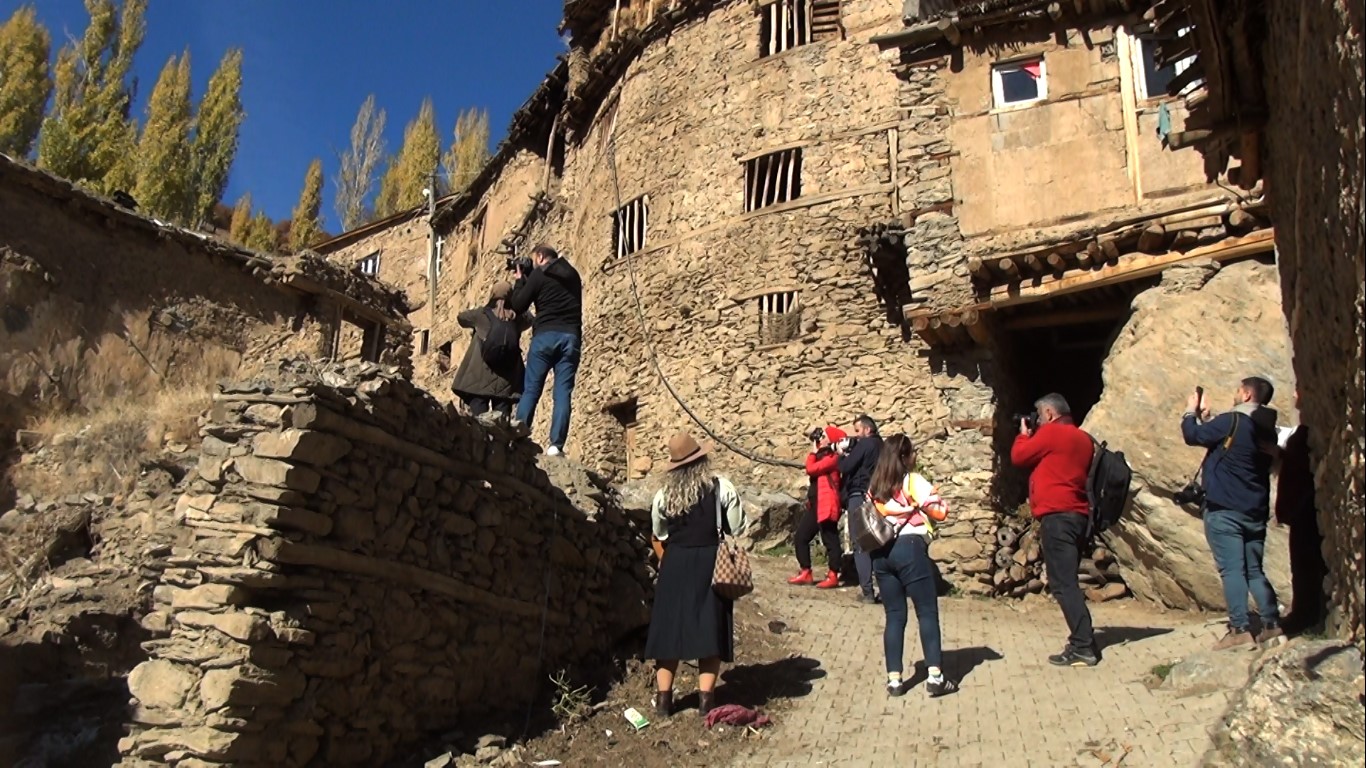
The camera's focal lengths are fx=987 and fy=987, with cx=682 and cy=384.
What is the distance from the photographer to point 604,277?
787 inches

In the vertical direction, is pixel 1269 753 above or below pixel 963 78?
below

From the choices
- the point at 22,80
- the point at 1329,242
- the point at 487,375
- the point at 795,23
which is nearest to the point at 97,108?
the point at 22,80

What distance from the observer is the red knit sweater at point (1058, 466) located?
6730 millimetres

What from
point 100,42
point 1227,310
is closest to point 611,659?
point 1227,310

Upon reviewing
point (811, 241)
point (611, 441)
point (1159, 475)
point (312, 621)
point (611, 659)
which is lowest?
point (611, 659)

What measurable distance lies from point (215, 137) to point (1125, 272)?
3113 cm

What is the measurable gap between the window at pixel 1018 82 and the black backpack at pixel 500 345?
756 centimetres

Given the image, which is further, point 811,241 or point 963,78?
point 811,241

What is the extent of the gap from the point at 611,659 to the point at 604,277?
13213mm

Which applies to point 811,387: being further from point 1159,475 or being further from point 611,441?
point 1159,475

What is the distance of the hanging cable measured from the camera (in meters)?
15.7

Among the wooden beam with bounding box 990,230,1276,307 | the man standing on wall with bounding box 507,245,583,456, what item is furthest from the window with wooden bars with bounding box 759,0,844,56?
the man standing on wall with bounding box 507,245,583,456

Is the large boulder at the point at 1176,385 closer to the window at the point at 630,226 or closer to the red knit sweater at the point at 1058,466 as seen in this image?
the red knit sweater at the point at 1058,466

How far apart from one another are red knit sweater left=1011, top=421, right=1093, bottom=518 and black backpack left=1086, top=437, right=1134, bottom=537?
0.06m
